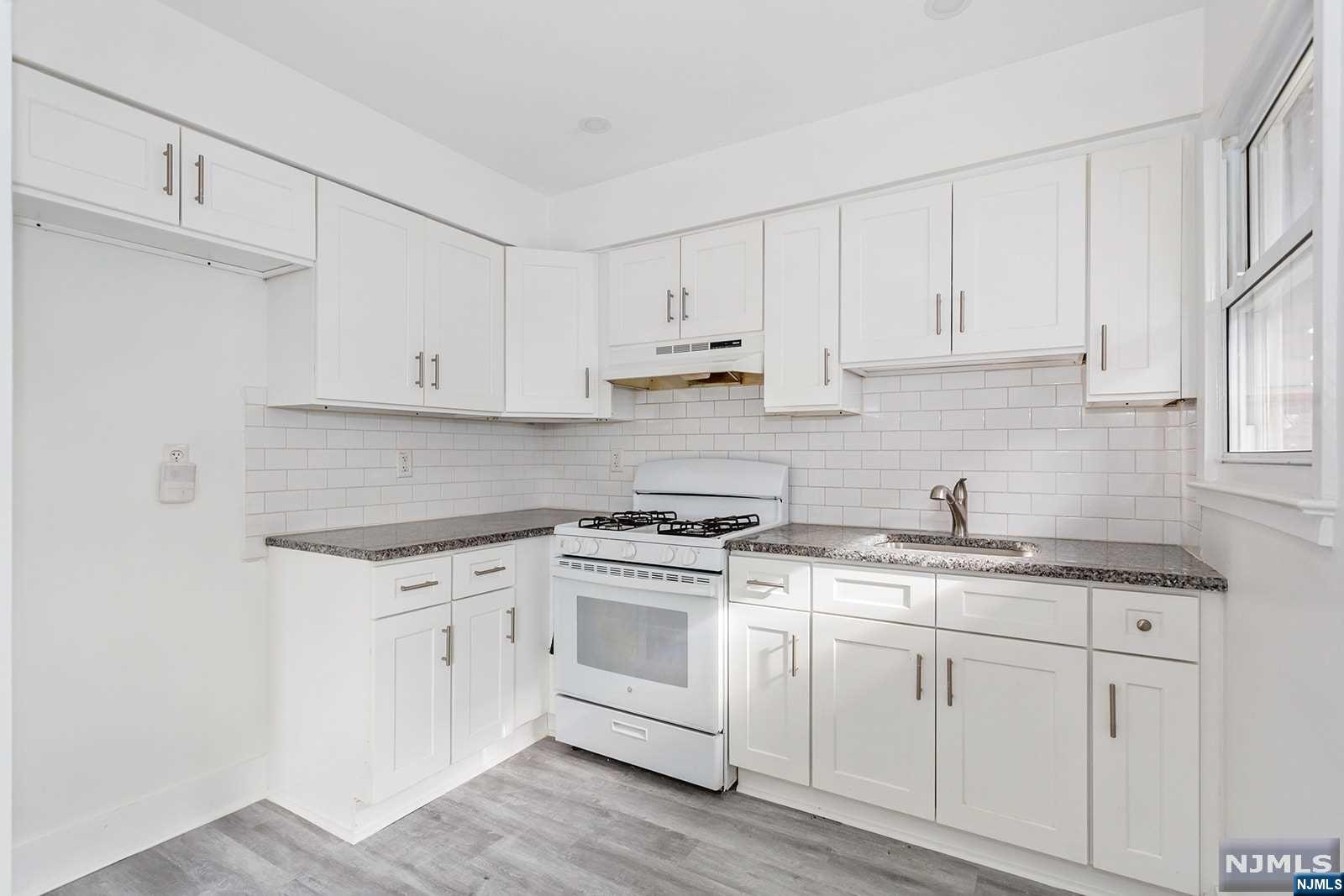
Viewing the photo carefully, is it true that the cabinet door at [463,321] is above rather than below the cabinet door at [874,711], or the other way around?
above

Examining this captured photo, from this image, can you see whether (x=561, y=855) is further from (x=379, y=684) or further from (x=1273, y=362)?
(x=1273, y=362)

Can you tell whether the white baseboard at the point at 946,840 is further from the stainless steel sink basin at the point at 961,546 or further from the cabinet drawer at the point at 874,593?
the stainless steel sink basin at the point at 961,546

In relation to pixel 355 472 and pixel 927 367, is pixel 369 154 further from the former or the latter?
pixel 927 367

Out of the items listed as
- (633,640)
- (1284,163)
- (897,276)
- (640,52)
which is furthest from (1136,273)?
(633,640)

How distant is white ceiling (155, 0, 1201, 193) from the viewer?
2.02m

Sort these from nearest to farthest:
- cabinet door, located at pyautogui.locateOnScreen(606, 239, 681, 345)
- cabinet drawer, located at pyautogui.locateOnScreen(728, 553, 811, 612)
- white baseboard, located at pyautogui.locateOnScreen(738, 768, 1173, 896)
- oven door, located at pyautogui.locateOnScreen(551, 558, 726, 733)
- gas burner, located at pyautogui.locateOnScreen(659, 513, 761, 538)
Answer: white baseboard, located at pyautogui.locateOnScreen(738, 768, 1173, 896)
cabinet drawer, located at pyautogui.locateOnScreen(728, 553, 811, 612)
oven door, located at pyautogui.locateOnScreen(551, 558, 726, 733)
gas burner, located at pyautogui.locateOnScreen(659, 513, 761, 538)
cabinet door, located at pyautogui.locateOnScreen(606, 239, 681, 345)

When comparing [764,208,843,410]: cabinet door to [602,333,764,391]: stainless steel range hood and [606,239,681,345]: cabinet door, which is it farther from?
[606,239,681,345]: cabinet door

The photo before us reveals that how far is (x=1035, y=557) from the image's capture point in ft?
6.87

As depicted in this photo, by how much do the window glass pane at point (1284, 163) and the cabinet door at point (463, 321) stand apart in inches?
107

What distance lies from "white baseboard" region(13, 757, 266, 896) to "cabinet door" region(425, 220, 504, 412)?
62.7 inches

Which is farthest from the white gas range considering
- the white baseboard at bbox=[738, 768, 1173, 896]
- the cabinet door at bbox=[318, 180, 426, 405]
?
the cabinet door at bbox=[318, 180, 426, 405]

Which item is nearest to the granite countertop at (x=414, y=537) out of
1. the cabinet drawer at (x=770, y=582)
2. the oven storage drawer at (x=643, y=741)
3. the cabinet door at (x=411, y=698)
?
the cabinet door at (x=411, y=698)

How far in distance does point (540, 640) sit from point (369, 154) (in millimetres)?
2148

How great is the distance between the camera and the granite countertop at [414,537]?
2295 mm
